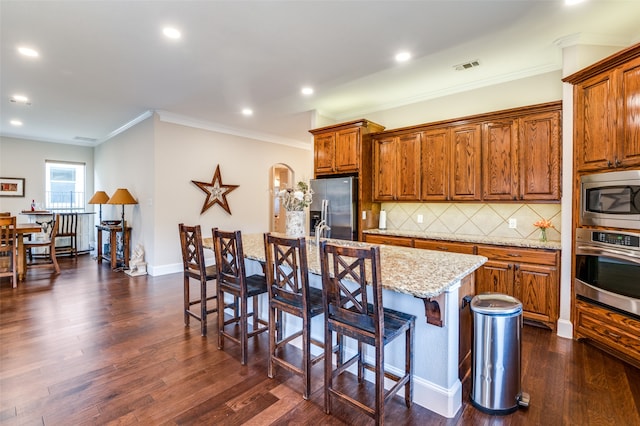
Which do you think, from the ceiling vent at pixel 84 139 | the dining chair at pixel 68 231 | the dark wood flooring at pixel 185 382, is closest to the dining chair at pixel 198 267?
the dark wood flooring at pixel 185 382

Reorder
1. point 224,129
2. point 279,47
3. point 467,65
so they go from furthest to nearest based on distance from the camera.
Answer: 1. point 224,129
2. point 467,65
3. point 279,47

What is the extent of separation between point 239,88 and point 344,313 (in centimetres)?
341

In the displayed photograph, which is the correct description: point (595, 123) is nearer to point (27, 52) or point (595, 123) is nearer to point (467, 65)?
point (467, 65)

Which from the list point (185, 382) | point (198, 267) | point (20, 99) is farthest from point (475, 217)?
point (20, 99)

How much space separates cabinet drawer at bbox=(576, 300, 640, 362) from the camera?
89.2 inches

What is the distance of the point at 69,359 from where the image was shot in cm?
247

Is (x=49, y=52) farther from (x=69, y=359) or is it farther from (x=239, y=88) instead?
(x=69, y=359)

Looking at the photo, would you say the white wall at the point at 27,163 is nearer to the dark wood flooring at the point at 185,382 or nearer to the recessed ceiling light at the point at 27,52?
the dark wood flooring at the point at 185,382

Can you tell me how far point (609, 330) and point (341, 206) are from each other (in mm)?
2982

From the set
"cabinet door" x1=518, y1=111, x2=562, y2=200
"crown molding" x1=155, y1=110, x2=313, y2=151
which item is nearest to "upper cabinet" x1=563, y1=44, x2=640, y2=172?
"cabinet door" x1=518, y1=111, x2=562, y2=200

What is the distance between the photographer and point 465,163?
371 centimetres

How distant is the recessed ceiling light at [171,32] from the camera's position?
2664 mm

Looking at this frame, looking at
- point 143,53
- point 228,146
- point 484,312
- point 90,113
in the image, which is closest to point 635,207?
point 484,312

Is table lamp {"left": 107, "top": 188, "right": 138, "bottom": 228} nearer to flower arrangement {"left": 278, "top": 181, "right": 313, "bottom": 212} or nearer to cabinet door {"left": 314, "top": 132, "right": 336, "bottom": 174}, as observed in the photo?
cabinet door {"left": 314, "top": 132, "right": 336, "bottom": 174}
